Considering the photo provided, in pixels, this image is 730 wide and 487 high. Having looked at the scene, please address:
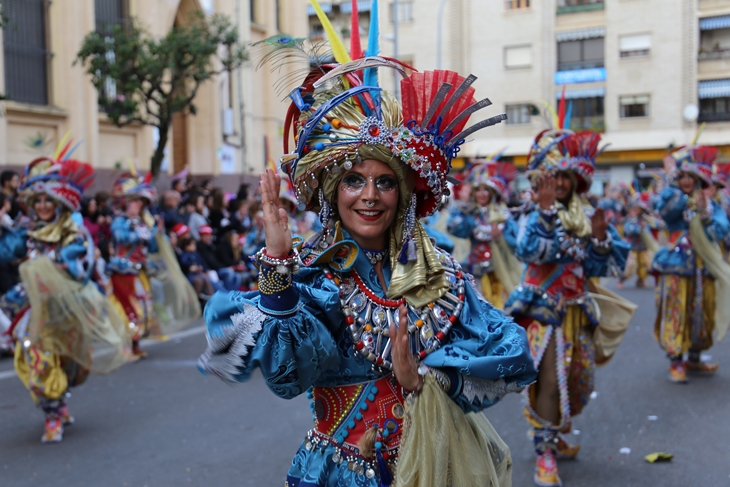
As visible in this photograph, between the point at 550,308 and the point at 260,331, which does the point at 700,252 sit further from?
the point at 260,331

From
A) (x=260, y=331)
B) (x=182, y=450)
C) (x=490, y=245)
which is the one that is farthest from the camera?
(x=490, y=245)

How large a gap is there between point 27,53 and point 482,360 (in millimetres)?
14102

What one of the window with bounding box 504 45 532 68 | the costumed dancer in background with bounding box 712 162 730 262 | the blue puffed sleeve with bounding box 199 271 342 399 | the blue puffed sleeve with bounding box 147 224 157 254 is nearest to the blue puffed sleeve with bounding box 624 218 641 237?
the costumed dancer in background with bounding box 712 162 730 262

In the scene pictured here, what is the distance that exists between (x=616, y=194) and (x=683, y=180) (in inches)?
542

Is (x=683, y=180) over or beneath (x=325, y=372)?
over

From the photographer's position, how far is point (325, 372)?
264 centimetres

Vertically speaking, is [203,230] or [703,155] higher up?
[703,155]

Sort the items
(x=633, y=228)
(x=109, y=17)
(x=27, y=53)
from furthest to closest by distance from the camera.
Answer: (x=109, y=17), (x=633, y=228), (x=27, y=53)

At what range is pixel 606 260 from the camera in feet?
16.8

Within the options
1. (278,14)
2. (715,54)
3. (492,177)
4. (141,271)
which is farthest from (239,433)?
(715,54)

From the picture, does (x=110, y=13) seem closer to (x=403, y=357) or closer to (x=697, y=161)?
(x=697, y=161)

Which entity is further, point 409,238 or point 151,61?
point 151,61

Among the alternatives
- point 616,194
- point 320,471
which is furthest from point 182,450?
point 616,194

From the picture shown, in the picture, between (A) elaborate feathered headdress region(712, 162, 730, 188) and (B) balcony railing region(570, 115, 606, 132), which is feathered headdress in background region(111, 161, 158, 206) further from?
(B) balcony railing region(570, 115, 606, 132)
